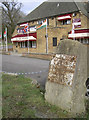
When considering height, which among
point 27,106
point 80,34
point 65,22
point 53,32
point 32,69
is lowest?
point 27,106

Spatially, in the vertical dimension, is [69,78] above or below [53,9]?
below

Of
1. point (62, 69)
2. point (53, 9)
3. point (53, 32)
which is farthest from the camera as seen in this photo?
point (53, 9)

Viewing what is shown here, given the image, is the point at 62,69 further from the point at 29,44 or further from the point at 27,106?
the point at 29,44

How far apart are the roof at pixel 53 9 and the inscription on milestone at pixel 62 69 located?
20060 mm

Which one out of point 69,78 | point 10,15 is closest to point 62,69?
point 69,78

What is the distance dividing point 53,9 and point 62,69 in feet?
83.6

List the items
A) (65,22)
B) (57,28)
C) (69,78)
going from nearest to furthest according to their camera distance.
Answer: (69,78)
(57,28)
(65,22)

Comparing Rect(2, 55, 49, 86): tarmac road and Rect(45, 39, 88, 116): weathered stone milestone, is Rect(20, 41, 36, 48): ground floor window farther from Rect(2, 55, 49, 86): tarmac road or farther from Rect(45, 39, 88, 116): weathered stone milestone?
Rect(45, 39, 88, 116): weathered stone milestone

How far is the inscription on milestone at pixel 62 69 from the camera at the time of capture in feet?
12.5

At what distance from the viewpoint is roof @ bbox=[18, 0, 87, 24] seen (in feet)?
77.3

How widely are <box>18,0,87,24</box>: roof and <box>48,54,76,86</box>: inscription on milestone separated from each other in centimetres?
2006

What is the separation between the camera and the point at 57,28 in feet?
76.0

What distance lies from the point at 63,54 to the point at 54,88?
3.29 feet

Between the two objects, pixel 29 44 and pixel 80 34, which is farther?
pixel 29 44
